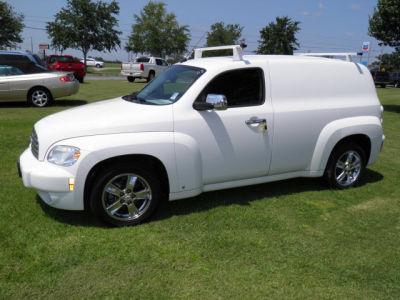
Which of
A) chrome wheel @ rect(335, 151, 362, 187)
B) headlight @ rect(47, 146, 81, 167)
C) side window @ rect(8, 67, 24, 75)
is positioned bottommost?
chrome wheel @ rect(335, 151, 362, 187)

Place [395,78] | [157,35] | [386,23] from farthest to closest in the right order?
[157,35] < [395,78] < [386,23]

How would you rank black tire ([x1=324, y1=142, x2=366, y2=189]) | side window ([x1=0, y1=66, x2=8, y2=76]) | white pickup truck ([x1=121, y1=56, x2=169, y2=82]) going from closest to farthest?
black tire ([x1=324, y1=142, x2=366, y2=189]) → side window ([x1=0, y1=66, x2=8, y2=76]) → white pickup truck ([x1=121, y1=56, x2=169, y2=82])

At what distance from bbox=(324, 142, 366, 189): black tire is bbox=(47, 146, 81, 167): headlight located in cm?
330

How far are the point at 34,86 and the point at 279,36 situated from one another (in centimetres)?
3216

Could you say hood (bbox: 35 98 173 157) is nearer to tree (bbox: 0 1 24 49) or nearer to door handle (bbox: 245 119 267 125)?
door handle (bbox: 245 119 267 125)

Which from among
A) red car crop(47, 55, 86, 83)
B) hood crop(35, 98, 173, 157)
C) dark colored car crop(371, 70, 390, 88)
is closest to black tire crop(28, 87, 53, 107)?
hood crop(35, 98, 173, 157)

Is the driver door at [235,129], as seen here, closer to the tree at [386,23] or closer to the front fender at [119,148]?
the front fender at [119,148]

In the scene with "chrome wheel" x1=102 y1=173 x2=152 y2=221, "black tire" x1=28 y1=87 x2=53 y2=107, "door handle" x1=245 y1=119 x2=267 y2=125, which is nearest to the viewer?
"chrome wheel" x1=102 y1=173 x2=152 y2=221

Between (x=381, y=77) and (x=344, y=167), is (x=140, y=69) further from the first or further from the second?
(x=344, y=167)

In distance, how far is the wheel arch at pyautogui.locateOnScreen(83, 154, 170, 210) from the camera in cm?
445

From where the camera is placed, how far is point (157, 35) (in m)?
56.2

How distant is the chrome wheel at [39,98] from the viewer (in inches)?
523

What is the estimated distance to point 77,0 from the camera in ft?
139

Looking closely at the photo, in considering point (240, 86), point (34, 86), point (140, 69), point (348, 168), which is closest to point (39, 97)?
point (34, 86)
